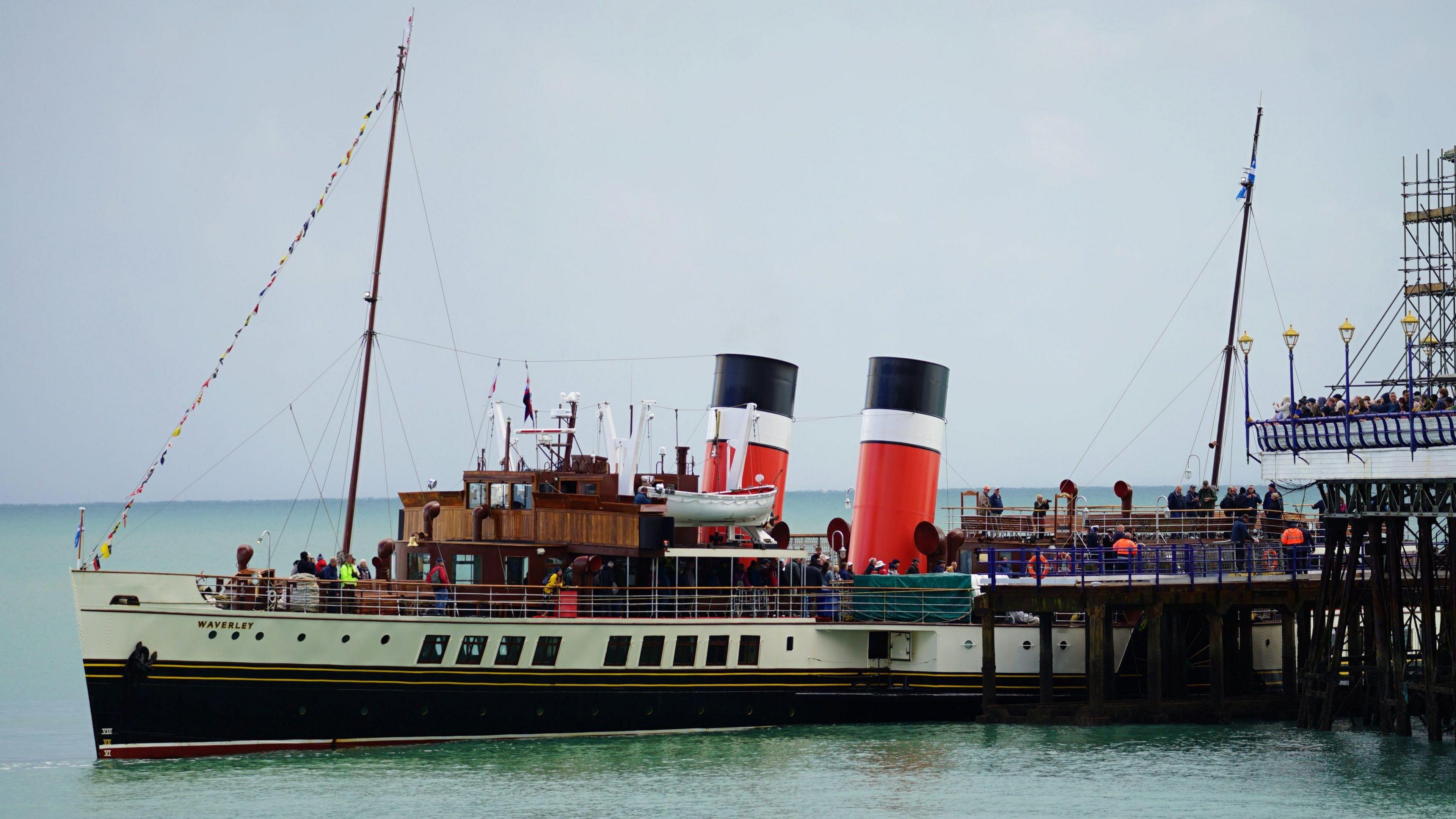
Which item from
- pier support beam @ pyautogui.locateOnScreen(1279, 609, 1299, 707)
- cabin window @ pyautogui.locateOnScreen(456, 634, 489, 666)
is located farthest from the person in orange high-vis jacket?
cabin window @ pyautogui.locateOnScreen(456, 634, 489, 666)

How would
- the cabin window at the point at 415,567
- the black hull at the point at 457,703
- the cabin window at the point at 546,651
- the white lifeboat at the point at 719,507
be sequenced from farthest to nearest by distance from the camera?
the cabin window at the point at 415,567, the white lifeboat at the point at 719,507, the cabin window at the point at 546,651, the black hull at the point at 457,703

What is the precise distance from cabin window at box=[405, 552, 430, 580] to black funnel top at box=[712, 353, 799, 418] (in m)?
8.52

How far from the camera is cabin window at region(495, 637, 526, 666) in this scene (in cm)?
2919

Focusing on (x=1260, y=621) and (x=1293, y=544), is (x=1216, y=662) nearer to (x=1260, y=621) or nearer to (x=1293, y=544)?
(x=1293, y=544)

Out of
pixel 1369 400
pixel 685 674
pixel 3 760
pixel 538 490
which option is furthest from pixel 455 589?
pixel 1369 400

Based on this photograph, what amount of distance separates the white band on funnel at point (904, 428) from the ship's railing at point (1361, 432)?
24.3 ft

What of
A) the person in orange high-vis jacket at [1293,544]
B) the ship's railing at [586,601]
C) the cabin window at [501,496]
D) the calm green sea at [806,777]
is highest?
the cabin window at [501,496]

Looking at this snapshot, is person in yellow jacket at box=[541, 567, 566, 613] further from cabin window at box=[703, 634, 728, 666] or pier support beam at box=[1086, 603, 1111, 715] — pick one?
pier support beam at box=[1086, 603, 1111, 715]

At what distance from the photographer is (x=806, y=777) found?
26.4 metres

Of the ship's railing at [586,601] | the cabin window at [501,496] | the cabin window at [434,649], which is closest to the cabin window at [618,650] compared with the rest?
the ship's railing at [586,601]

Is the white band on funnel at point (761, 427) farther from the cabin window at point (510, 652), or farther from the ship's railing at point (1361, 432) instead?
the ship's railing at point (1361, 432)

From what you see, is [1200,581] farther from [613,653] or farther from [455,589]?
[455,589]

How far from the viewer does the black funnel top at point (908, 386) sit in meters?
34.6

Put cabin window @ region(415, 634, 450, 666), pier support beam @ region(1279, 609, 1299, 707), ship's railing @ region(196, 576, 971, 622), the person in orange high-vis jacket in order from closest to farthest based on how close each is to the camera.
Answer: ship's railing @ region(196, 576, 971, 622) < cabin window @ region(415, 634, 450, 666) < the person in orange high-vis jacket < pier support beam @ region(1279, 609, 1299, 707)
